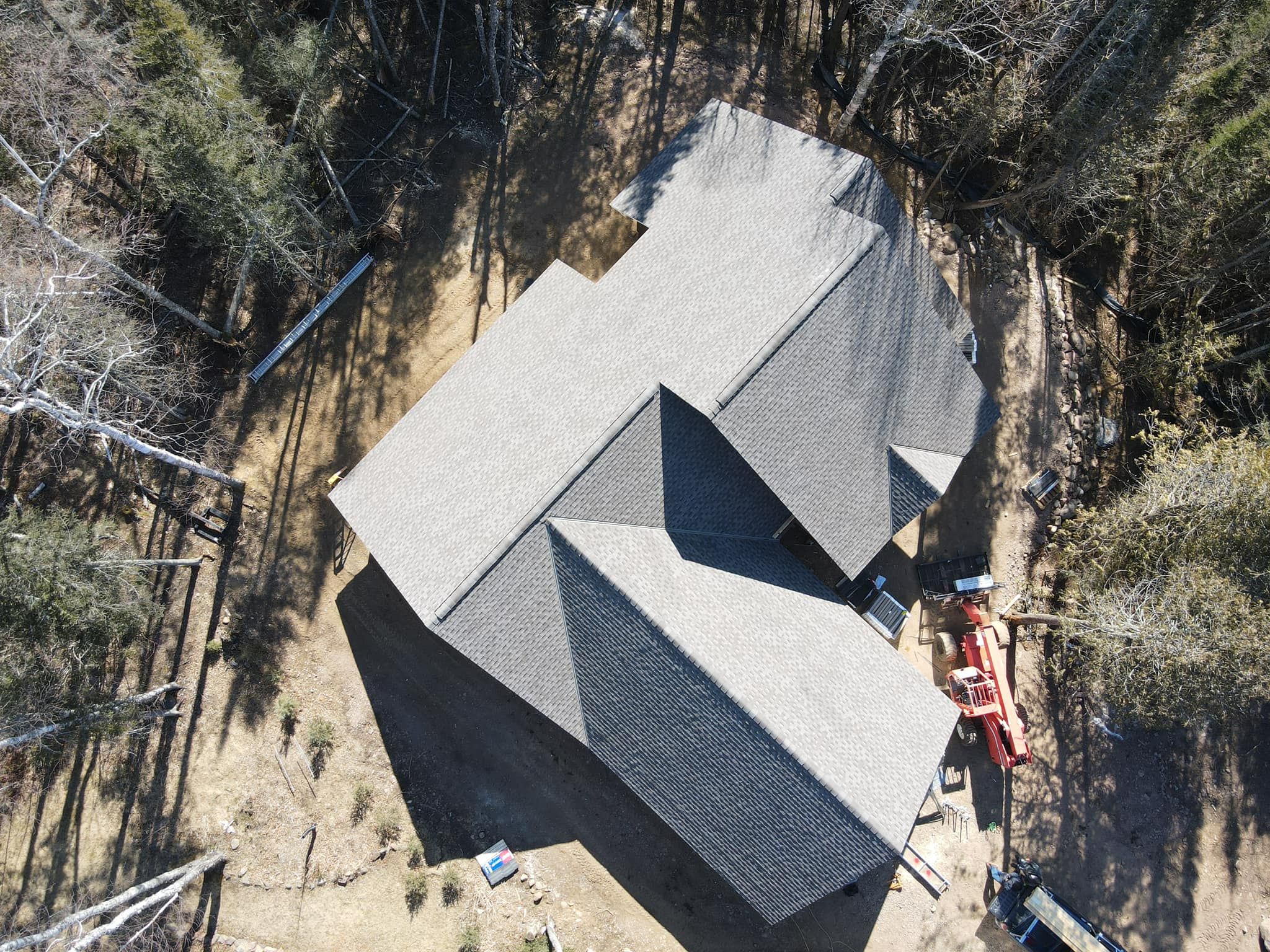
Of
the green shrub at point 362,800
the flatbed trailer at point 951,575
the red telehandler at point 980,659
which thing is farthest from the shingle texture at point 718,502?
the green shrub at point 362,800

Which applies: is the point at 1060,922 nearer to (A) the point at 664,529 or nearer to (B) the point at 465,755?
(A) the point at 664,529

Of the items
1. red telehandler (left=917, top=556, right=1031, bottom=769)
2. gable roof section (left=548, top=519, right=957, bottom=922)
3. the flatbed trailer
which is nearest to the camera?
gable roof section (left=548, top=519, right=957, bottom=922)

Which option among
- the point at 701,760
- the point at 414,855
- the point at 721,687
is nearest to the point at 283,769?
the point at 414,855

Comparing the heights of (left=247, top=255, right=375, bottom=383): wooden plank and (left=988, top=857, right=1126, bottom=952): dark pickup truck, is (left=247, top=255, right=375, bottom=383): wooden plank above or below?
above

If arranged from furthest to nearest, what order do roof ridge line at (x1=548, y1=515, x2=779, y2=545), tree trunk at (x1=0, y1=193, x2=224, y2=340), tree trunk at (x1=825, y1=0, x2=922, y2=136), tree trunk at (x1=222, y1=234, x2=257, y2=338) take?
1. tree trunk at (x1=222, y1=234, x2=257, y2=338)
2. tree trunk at (x1=825, y1=0, x2=922, y2=136)
3. roof ridge line at (x1=548, y1=515, x2=779, y2=545)
4. tree trunk at (x1=0, y1=193, x2=224, y2=340)

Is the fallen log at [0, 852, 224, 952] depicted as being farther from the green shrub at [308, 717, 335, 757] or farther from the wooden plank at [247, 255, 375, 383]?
the wooden plank at [247, 255, 375, 383]

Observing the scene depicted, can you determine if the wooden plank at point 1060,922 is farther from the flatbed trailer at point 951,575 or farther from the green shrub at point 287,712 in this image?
the green shrub at point 287,712

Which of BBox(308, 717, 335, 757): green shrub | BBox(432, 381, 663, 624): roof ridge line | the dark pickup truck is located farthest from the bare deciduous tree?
the dark pickup truck
